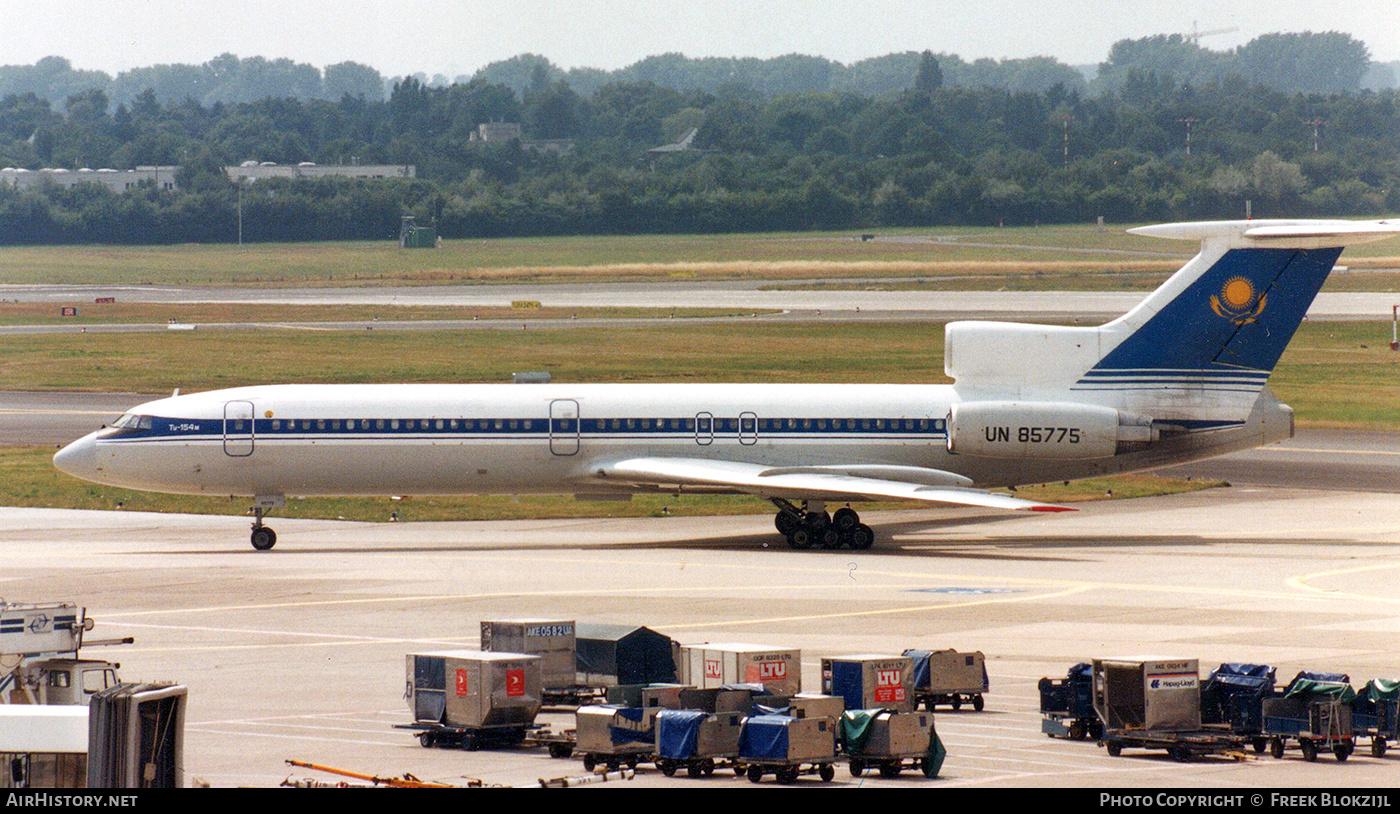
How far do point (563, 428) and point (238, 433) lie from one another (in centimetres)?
769

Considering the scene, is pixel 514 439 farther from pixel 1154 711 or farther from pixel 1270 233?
pixel 1154 711

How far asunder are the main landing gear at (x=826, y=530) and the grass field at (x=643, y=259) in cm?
7692

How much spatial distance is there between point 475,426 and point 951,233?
11761cm

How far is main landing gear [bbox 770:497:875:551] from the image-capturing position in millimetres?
40438

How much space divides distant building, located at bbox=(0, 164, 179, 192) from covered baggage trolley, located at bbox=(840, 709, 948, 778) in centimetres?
17032

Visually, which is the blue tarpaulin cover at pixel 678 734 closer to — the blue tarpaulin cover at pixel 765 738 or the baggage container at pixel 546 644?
the blue tarpaulin cover at pixel 765 738

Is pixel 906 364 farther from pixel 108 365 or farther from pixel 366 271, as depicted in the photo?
pixel 366 271

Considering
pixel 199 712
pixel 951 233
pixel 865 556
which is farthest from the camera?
pixel 951 233

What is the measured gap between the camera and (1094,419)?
40312 mm

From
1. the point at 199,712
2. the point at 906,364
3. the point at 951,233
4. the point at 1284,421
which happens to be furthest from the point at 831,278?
the point at 199,712

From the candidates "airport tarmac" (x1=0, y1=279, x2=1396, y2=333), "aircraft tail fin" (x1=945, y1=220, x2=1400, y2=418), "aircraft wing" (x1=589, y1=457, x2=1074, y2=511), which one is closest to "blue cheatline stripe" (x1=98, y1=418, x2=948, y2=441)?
"aircraft wing" (x1=589, y1=457, x2=1074, y2=511)

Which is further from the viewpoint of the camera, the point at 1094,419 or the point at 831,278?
the point at 831,278

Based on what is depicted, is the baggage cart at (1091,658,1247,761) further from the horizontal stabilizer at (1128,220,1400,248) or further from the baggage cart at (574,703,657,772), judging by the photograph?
the horizontal stabilizer at (1128,220,1400,248)

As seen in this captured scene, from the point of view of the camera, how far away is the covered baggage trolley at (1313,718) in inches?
731
